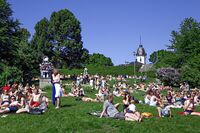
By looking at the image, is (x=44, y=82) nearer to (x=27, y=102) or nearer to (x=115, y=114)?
(x=27, y=102)

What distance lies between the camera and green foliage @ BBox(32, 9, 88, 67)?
8381 centimetres

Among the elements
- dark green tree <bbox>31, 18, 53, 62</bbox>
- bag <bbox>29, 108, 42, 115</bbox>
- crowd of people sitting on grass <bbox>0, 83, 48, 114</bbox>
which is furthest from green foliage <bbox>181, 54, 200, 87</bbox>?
bag <bbox>29, 108, 42, 115</bbox>

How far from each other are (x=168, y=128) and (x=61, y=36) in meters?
69.7

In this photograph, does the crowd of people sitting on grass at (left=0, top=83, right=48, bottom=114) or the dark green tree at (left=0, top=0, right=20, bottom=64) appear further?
the dark green tree at (left=0, top=0, right=20, bottom=64)

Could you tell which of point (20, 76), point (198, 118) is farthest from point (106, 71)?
point (198, 118)

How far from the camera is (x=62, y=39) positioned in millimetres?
85188

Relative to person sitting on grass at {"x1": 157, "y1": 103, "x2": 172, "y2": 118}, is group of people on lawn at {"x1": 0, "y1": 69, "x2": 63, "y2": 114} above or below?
above

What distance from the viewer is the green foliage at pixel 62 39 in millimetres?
83812

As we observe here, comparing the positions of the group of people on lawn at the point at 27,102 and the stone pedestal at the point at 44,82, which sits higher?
the stone pedestal at the point at 44,82

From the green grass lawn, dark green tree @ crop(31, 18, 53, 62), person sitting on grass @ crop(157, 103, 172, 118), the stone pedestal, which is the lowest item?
the green grass lawn

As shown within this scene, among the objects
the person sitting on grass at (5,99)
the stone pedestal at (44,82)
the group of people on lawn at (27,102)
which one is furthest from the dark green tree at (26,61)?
the group of people on lawn at (27,102)

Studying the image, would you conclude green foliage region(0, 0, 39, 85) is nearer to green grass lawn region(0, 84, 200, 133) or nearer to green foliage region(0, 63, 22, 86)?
green foliage region(0, 63, 22, 86)

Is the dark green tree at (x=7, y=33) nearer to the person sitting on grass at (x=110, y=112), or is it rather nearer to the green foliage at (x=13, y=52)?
the green foliage at (x=13, y=52)

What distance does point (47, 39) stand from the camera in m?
84.4
